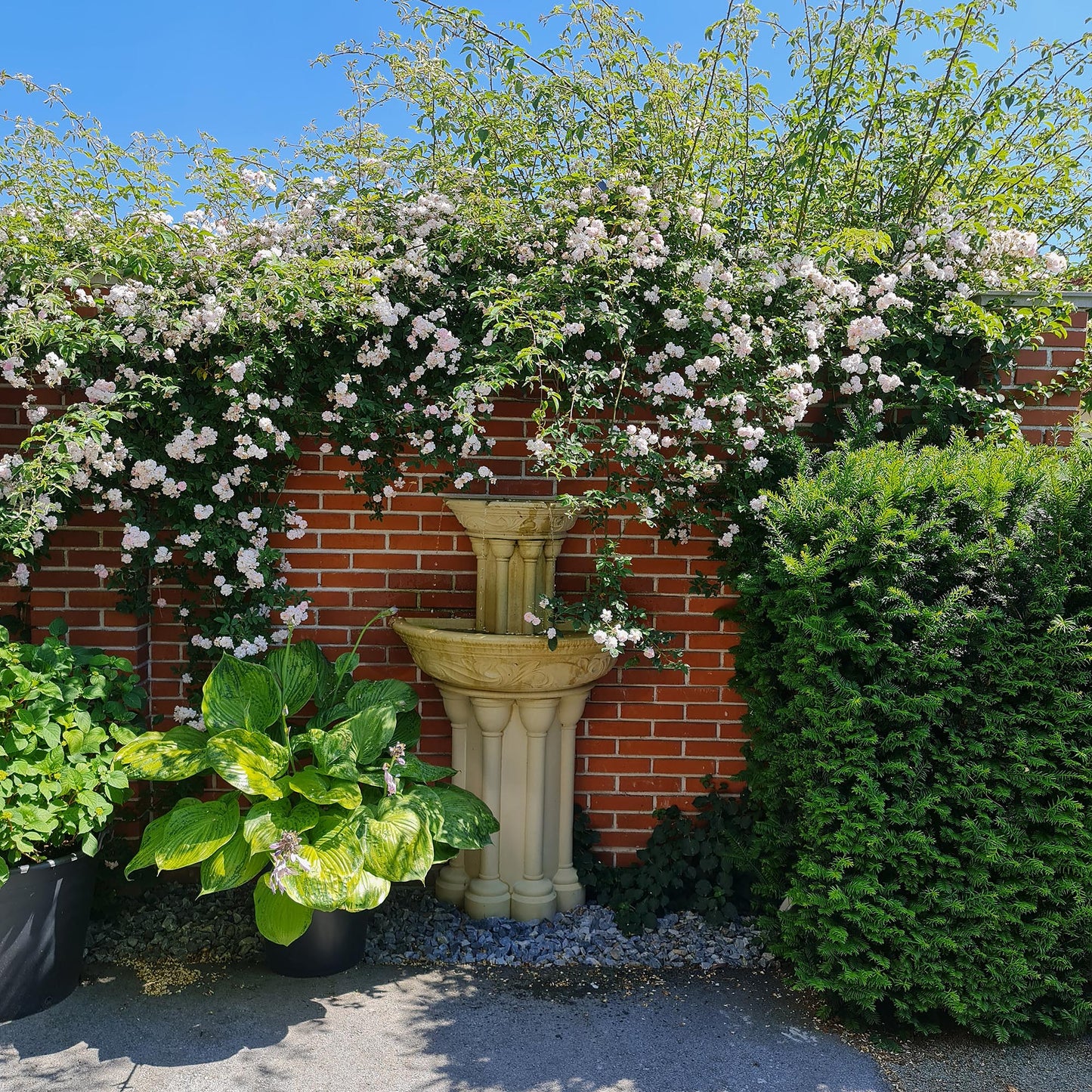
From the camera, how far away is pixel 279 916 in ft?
8.71

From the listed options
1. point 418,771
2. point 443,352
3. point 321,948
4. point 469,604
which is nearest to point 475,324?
point 443,352

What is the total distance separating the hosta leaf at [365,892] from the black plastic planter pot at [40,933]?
0.92 metres

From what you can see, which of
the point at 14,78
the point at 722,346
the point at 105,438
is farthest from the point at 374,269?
the point at 14,78

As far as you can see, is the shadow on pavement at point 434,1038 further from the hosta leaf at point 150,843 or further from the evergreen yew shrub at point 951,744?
the hosta leaf at point 150,843

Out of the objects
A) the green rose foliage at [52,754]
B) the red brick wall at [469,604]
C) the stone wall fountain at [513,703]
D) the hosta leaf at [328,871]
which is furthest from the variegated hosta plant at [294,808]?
the red brick wall at [469,604]

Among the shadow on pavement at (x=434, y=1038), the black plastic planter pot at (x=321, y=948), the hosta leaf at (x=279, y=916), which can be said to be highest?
the hosta leaf at (x=279, y=916)

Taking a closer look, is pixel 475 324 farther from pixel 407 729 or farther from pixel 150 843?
pixel 150 843

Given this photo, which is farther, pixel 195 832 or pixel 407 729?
pixel 407 729

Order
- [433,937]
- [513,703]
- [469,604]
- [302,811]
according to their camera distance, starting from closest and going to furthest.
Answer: [302,811]
[433,937]
[513,703]
[469,604]

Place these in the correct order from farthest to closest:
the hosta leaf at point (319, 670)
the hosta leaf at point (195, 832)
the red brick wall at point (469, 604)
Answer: the red brick wall at point (469, 604)
the hosta leaf at point (319, 670)
the hosta leaf at point (195, 832)

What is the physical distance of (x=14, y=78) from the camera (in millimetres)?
3240

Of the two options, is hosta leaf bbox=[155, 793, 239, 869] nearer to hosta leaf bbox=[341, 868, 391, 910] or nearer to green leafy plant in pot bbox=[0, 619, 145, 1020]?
green leafy plant in pot bbox=[0, 619, 145, 1020]

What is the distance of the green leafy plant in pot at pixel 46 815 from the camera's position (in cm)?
255

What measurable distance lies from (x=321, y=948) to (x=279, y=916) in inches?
11.8
